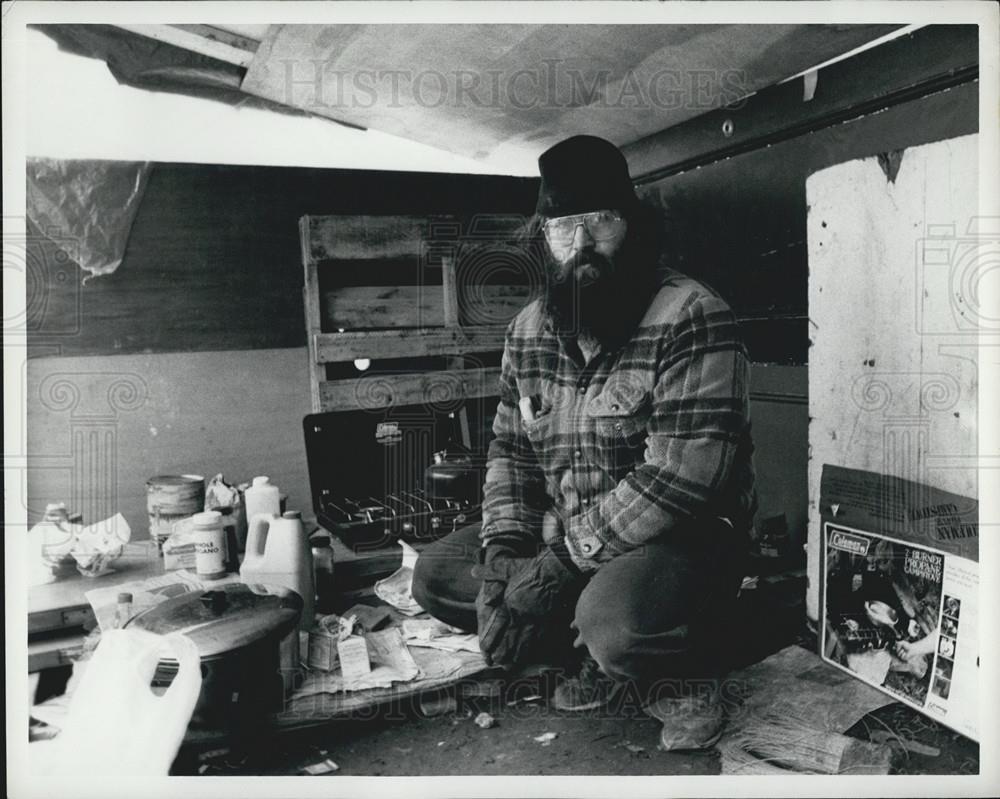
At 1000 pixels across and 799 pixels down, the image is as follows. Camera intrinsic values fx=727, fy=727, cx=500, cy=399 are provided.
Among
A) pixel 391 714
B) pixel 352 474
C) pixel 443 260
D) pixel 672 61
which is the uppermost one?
pixel 672 61

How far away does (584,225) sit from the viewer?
1234 mm

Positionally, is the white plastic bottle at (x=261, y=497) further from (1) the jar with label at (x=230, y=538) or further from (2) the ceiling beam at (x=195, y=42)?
(2) the ceiling beam at (x=195, y=42)

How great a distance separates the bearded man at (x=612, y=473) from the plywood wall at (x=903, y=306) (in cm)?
22

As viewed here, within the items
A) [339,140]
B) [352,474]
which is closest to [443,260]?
[339,140]

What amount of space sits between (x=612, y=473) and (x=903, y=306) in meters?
0.56

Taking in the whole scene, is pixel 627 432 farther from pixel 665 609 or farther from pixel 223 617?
pixel 223 617

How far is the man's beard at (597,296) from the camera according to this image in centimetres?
124

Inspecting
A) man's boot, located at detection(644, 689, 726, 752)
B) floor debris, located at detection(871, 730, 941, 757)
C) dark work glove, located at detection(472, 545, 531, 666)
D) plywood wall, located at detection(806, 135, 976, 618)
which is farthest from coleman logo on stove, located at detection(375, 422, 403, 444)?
Answer: floor debris, located at detection(871, 730, 941, 757)

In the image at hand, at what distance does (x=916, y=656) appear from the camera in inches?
47.6

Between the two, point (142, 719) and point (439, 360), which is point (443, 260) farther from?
point (142, 719)

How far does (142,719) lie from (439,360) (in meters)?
0.76

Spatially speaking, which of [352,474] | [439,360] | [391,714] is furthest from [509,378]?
[391,714]

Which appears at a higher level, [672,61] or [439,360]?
[672,61]

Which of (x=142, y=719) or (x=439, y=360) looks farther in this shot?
(x=439, y=360)
